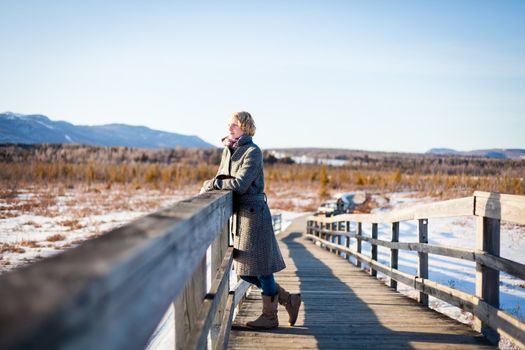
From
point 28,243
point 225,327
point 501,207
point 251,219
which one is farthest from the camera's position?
point 28,243

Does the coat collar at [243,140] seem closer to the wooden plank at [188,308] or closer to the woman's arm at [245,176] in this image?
the woman's arm at [245,176]

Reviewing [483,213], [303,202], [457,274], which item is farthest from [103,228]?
[303,202]

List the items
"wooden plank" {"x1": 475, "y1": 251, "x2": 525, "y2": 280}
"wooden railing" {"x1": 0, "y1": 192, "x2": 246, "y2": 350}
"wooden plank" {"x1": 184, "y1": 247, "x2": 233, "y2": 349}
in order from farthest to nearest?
1. "wooden plank" {"x1": 475, "y1": 251, "x2": 525, "y2": 280}
2. "wooden plank" {"x1": 184, "y1": 247, "x2": 233, "y2": 349}
3. "wooden railing" {"x1": 0, "y1": 192, "x2": 246, "y2": 350}

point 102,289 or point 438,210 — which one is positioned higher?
point 102,289

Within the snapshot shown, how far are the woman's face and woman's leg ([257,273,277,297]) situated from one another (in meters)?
1.21

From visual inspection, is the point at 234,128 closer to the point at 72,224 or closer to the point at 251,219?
the point at 251,219

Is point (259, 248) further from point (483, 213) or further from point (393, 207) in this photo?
point (393, 207)

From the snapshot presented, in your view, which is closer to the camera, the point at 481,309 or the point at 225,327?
the point at 225,327

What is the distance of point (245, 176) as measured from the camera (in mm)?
3305

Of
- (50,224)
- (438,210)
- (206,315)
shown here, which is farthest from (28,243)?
(206,315)

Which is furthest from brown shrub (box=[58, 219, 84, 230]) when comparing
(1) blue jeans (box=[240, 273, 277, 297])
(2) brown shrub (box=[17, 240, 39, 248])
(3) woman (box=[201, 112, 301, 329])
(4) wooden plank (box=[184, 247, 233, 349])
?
(4) wooden plank (box=[184, 247, 233, 349])

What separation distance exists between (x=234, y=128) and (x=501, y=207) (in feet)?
6.88

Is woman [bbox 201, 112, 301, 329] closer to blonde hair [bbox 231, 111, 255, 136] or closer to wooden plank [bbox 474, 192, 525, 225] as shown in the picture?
blonde hair [bbox 231, 111, 255, 136]

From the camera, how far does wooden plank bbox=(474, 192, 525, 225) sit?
2756 mm
